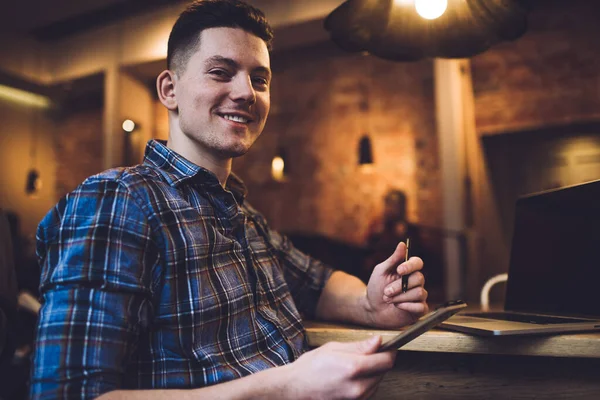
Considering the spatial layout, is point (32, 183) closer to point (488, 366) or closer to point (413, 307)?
point (413, 307)

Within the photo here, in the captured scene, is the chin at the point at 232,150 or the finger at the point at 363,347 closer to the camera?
the finger at the point at 363,347

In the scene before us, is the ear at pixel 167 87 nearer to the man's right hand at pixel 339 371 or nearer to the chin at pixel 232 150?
the chin at pixel 232 150

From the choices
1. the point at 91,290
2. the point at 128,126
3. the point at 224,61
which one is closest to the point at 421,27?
the point at 224,61

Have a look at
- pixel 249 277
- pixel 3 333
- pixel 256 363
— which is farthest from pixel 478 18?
pixel 3 333

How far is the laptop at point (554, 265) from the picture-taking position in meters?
1.16

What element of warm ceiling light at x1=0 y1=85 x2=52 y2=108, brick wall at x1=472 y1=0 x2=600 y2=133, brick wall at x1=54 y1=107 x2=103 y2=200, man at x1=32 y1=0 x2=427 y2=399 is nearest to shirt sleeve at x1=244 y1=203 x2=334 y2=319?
man at x1=32 y1=0 x2=427 y2=399

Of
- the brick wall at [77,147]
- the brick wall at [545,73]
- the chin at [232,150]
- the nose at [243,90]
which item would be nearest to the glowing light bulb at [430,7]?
the nose at [243,90]

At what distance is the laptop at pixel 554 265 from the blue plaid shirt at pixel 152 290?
0.49 meters

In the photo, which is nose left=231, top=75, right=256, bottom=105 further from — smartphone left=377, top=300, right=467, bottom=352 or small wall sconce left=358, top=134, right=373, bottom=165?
small wall sconce left=358, top=134, right=373, bottom=165

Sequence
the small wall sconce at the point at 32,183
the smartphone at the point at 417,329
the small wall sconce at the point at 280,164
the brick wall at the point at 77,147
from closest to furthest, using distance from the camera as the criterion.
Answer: the smartphone at the point at 417,329 < the small wall sconce at the point at 280,164 < the small wall sconce at the point at 32,183 < the brick wall at the point at 77,147

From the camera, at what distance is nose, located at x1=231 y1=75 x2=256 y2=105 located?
3.72 ft

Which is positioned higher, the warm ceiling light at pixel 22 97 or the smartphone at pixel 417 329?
the warm ceiling light at pixel 22 97

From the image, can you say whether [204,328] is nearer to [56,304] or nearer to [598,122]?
[56,304]

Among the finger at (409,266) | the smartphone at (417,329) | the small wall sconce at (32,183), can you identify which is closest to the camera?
the smartphone at (417,329)
